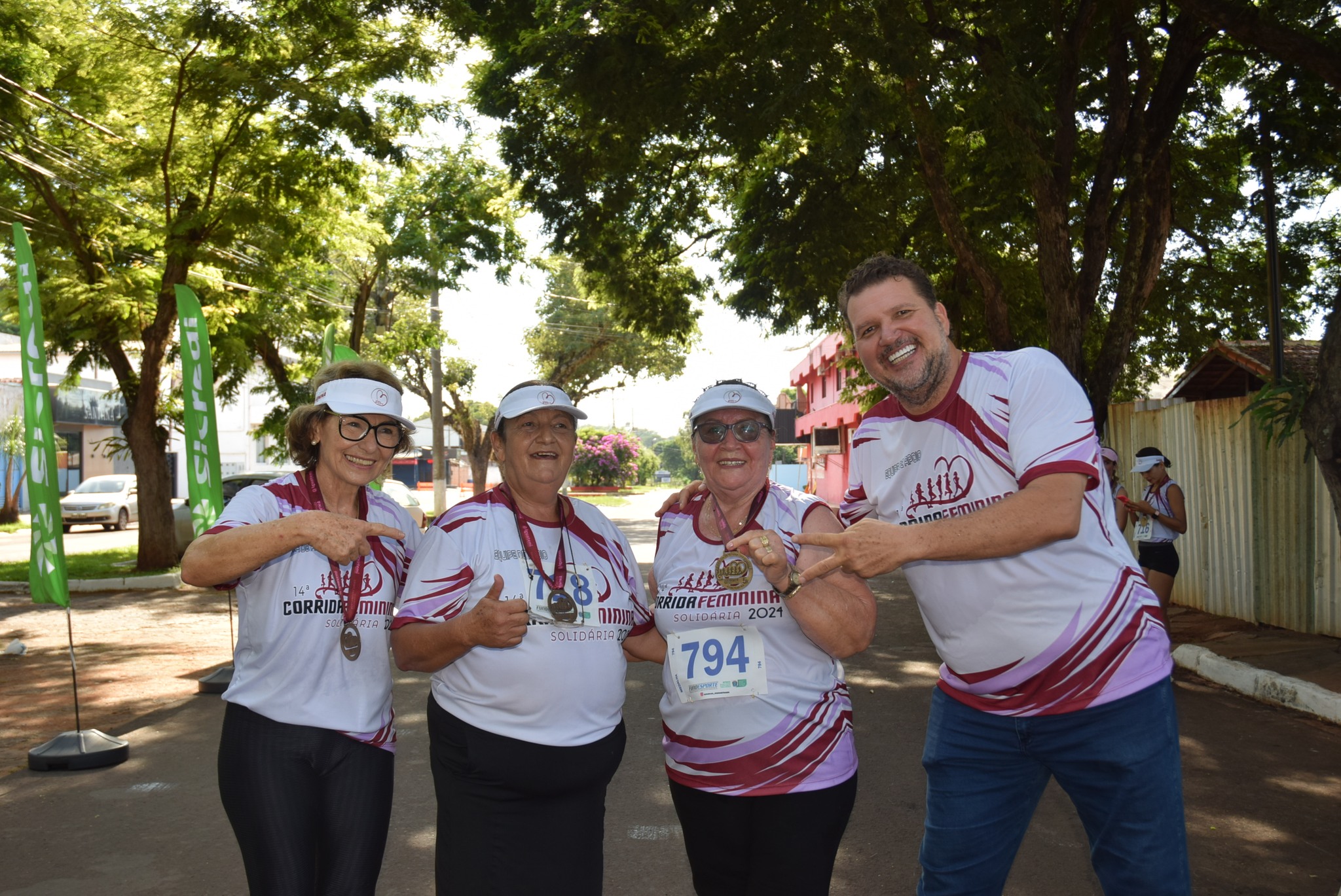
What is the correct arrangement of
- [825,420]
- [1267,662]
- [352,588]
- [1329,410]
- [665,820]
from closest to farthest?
[352,588] < [665,820] < [1329,410] < [1267,662] < [825,420]

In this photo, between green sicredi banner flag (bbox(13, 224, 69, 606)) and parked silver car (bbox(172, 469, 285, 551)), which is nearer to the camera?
green sicredi banner flag (bbox(13, 224, 69, 606))

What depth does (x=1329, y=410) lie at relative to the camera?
7.53m

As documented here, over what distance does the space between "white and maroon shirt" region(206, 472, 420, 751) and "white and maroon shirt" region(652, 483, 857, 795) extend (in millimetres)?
836

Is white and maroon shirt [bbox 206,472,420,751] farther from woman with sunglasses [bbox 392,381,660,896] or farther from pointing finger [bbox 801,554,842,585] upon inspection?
pointing finger [bbox 801,554,842,585]

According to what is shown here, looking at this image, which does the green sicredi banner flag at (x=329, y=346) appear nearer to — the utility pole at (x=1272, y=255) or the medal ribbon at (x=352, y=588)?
the medal ribbon at (x=352, y=588)

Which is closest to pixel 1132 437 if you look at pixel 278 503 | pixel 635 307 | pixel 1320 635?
pixel 1320 635

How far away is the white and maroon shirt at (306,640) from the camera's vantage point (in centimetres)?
287

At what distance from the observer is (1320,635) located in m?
9.57

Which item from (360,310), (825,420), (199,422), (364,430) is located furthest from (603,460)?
(364,430)

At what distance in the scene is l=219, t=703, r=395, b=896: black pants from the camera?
2789 millimetres

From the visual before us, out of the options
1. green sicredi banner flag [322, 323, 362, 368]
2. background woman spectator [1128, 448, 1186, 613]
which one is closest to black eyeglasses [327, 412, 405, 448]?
background woman spectator [1128, 448, 1186, 613]

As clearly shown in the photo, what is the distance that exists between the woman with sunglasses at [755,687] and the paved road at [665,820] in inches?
19.3

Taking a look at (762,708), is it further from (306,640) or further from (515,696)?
(306,640)

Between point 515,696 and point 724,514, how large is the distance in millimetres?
775
